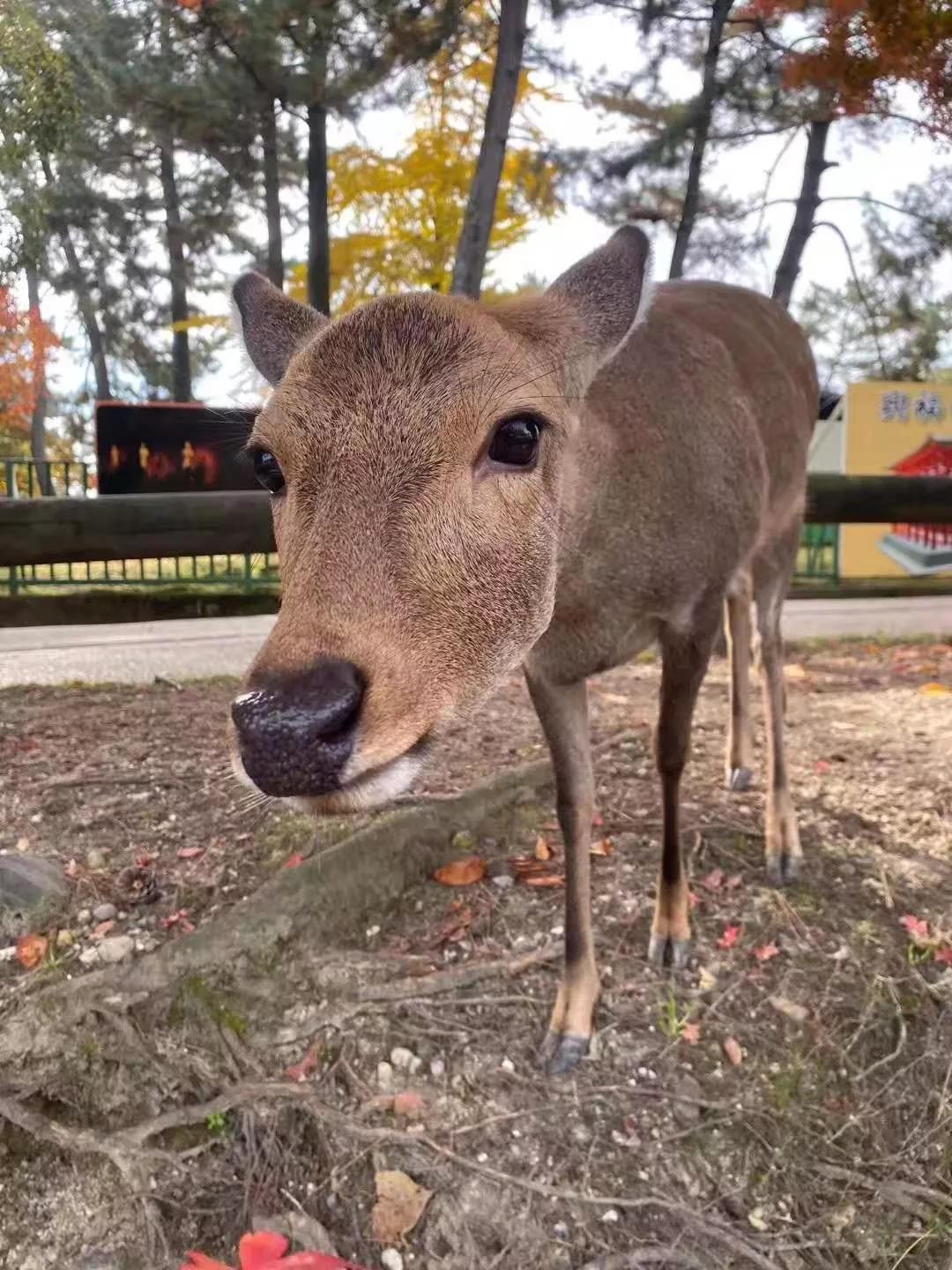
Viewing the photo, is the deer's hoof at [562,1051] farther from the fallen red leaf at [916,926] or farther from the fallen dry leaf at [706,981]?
the fallen red leaf at [916,926]

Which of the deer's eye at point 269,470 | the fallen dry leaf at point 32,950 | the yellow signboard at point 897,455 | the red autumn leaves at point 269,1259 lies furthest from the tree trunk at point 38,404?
the yellow signboard at point 897,455

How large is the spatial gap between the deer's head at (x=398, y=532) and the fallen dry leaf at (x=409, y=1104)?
1163mm

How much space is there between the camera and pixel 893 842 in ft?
9.70

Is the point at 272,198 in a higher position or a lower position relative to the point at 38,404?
higher

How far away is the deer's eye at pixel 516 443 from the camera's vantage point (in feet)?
4.52

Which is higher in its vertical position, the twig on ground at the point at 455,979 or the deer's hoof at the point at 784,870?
the deer's hoof at the point at 784,870

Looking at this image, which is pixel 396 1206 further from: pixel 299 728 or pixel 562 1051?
pixel 299 728

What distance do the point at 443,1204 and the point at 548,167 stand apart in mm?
4559

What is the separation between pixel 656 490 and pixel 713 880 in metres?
1.40

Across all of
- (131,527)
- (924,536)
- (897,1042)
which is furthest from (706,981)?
(924,536)

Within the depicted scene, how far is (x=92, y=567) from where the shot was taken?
3439 mm

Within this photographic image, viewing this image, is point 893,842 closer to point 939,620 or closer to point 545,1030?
point 545,1030

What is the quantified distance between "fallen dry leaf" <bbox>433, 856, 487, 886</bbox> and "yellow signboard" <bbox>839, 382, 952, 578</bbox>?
4769 mm

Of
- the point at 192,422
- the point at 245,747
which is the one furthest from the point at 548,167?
the point at 245,747
